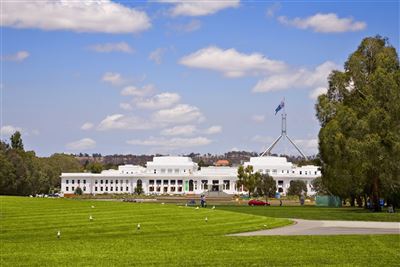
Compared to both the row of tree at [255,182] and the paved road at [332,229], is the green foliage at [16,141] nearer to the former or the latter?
the row of tree at [255,182]

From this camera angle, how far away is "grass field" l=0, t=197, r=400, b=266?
30453 mm

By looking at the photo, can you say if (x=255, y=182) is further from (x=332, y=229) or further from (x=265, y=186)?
(x=332, y=229)

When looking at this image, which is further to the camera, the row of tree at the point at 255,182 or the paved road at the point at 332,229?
the row of tree at the point at 255,182

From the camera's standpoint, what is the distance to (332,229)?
Result: 4934cm

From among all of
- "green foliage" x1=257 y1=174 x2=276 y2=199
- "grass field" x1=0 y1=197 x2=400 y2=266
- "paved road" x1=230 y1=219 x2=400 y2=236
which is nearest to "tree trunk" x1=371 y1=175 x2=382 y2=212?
"paved road" x1=230 y1=219 x2=400 y2=236

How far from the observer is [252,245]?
37.2m

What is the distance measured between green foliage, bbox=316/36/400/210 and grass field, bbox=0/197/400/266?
15.4 metres

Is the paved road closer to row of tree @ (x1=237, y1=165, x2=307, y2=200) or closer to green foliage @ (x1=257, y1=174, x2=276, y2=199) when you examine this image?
row of tree @ (x1=237, y1=165, x2=307, y2=200)

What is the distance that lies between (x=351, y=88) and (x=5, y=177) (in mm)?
71592

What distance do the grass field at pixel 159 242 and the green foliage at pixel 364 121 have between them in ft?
50.5

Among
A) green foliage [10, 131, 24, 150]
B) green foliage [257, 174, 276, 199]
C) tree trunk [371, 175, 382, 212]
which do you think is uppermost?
green foliage [10, 131, 24, 150]

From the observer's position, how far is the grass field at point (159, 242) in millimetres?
30453

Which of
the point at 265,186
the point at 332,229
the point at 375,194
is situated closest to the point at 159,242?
the point at 332,229

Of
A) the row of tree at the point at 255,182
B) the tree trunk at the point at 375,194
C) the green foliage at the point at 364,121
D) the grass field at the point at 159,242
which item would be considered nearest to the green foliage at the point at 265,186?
the row of tree at the point at 255,182
